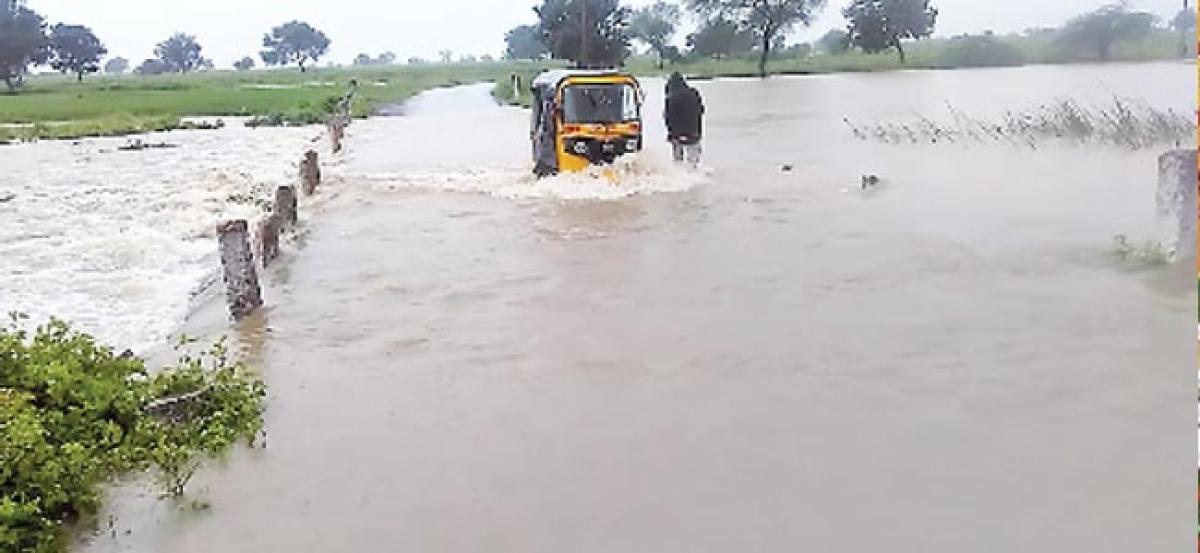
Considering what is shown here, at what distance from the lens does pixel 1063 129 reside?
834 inches

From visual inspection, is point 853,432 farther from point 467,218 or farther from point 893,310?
point 467,218

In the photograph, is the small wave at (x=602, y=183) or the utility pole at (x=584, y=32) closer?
the small wave at (x=602, y=183)

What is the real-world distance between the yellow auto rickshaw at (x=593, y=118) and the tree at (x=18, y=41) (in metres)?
70.1

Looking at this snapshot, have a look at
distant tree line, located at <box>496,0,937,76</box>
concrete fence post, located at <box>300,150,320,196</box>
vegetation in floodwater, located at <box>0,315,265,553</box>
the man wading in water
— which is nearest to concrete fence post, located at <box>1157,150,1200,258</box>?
vegetation in floodwater, located at <box>0,315,265,553</box>

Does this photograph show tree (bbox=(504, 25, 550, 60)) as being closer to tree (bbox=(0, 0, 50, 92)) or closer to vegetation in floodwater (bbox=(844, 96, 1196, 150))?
tree (bbox=(0, 0, 50, 92))

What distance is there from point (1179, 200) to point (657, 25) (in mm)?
88520

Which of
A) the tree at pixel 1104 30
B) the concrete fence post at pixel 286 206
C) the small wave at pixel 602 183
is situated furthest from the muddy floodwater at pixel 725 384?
the tree at pixel 1104 30

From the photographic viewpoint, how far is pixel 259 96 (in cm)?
6156

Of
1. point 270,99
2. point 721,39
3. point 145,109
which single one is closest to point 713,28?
point 721,39

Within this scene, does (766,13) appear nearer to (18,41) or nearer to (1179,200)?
(18,41)

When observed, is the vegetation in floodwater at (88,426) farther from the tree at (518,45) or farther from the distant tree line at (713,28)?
the tree at (518,45)

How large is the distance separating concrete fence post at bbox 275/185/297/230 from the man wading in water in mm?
6225

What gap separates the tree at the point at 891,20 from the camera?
75.6 m

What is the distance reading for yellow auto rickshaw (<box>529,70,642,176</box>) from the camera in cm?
1834
